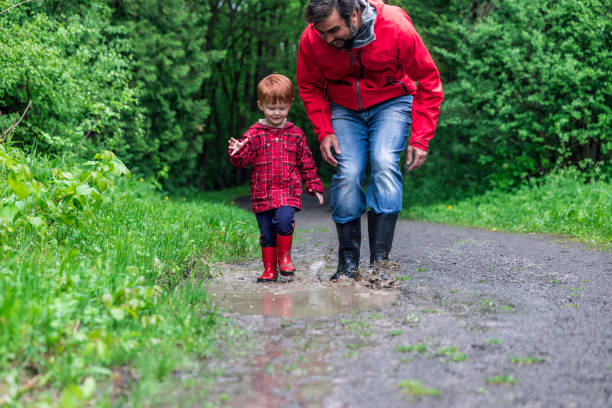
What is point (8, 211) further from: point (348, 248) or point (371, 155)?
point (371, 155)

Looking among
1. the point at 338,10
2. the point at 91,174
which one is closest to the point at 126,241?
the point at 91,174

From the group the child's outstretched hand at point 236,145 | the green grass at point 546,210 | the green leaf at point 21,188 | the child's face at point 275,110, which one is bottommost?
the green grass at point 546,210

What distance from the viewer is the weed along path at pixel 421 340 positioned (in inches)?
78.5

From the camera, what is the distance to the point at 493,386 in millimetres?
2037

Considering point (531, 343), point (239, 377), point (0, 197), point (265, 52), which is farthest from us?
point (265, 52)

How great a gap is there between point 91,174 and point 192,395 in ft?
7.19

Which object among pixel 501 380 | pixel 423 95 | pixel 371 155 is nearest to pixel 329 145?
pixel 371 155

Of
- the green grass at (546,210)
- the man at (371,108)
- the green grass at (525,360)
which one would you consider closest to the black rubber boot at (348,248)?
the man at (371,108)

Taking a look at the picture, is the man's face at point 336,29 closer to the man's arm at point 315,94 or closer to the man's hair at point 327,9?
the man's hair at point 327,9

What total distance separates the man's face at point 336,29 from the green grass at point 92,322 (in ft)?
5.60

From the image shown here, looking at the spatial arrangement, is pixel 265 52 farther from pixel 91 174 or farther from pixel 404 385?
pixel 404 385

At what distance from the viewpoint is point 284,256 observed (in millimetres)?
4215

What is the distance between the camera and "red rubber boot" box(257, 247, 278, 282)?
161 inches

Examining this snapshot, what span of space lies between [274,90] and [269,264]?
3.96 feet
